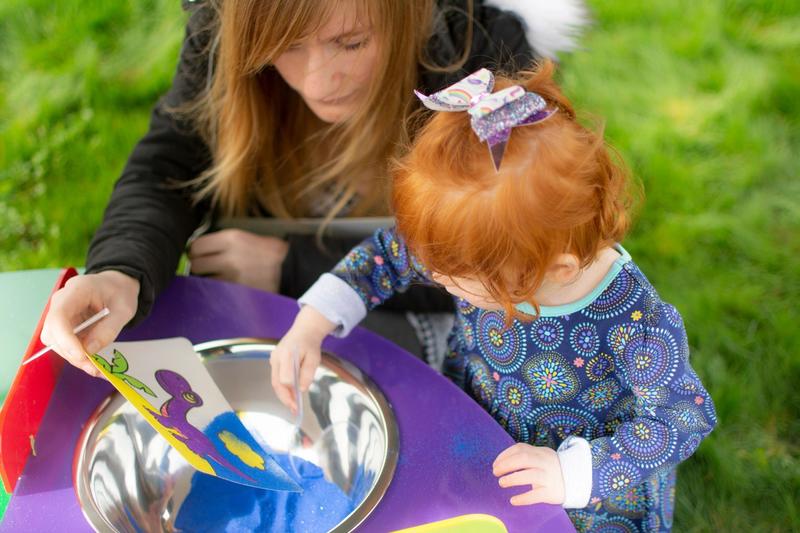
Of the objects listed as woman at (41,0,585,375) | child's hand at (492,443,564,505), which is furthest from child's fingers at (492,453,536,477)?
woman at (41,0,585,375)

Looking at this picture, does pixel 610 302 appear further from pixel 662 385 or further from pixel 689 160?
pixel 689 160

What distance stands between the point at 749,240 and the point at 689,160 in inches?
10.9

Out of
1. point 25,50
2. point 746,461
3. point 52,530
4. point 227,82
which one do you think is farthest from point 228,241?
point 25,50

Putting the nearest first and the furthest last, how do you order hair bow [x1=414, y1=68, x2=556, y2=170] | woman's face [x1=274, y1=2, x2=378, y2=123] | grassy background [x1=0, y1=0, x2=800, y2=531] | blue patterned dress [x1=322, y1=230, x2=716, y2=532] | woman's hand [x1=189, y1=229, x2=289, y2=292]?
hair bow [x1=414, y1=68, x2=556, y2=170]
blue patterned dress [x1=322, y1=230, x2=716, y2=532]
woman's face [x1=274, y1=2, x2=378, y2=123]
woman's hand [x1=189, y1=229, x2=289, y2=292]
grassy background [x1=0, y1=0, x2=800, y2=531]

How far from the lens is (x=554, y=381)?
845 millimetres

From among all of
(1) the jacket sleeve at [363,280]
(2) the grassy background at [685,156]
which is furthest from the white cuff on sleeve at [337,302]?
(2) the grassy background at [685,156]

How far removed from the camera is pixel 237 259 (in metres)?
1.16

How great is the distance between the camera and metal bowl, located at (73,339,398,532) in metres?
0.77

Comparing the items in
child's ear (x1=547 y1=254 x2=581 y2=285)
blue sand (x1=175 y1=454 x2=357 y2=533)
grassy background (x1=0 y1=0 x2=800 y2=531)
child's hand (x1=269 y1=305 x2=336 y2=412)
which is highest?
child's ear (x1=547 y1=254 x2=581 y2=285)

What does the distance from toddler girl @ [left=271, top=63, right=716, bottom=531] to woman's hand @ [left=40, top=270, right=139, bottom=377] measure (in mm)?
178

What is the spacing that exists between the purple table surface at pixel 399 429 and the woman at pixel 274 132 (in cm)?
7

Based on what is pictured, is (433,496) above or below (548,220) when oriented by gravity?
below

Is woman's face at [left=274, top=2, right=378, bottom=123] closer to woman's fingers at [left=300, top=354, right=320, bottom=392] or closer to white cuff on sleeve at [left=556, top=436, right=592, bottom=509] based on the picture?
woman's fingers at [left=300, top=354, right=320, bottom=392]

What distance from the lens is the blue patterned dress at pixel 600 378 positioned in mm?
733
